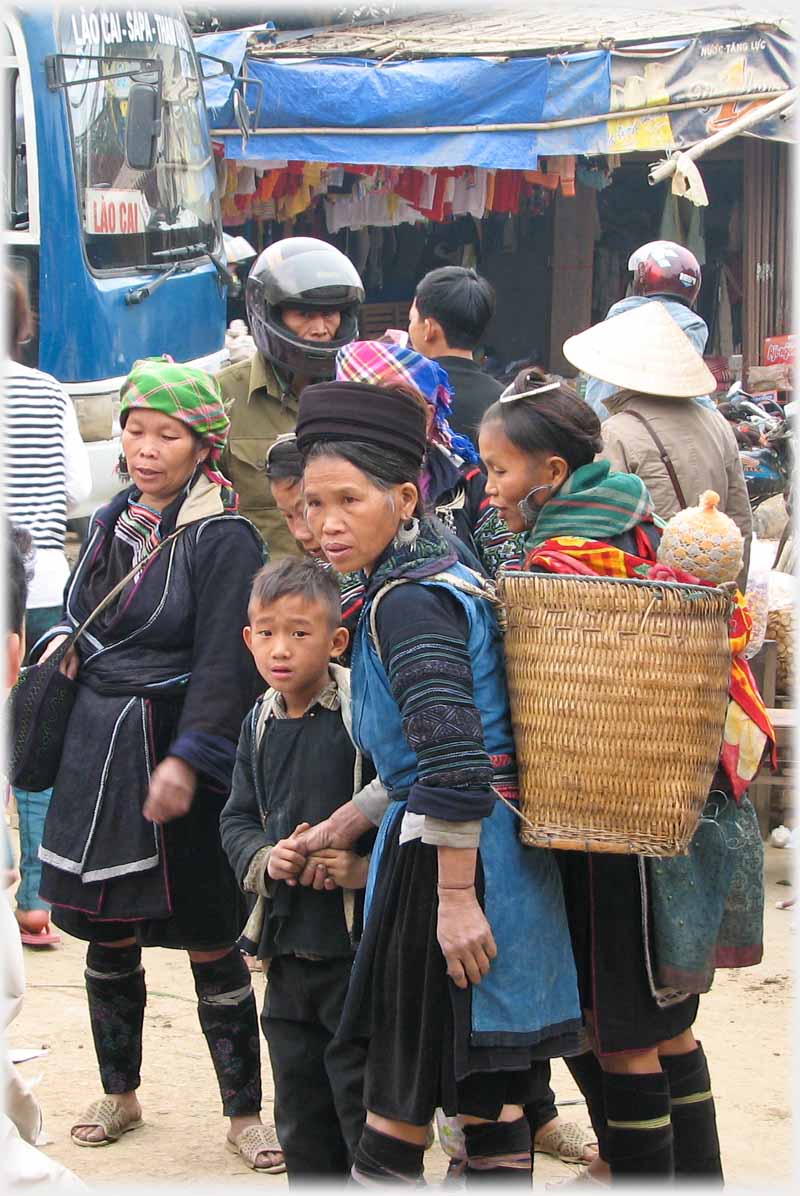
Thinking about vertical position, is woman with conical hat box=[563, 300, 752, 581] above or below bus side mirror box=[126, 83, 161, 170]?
below

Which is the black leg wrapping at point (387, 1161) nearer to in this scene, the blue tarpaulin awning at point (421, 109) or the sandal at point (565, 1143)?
the sandal at point (565, 1143)

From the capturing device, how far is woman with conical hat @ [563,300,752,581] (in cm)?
409

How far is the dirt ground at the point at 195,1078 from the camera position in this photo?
11.5 feet

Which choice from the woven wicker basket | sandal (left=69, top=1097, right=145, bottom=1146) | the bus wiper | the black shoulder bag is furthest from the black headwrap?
the bus wiper

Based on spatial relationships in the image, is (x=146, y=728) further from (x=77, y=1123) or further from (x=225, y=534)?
(x=77, y=1123)

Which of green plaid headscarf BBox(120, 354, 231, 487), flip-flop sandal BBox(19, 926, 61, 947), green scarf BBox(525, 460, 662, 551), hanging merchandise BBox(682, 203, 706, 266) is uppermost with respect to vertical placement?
green plaid headscarf BBox(120, 354, 231, 487)

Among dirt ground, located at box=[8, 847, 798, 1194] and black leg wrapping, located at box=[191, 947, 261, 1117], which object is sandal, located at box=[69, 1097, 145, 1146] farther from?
black leg wrapping, located at box=[191, 947, 261, 1117]

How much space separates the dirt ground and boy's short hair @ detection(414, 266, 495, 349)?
2112 mm

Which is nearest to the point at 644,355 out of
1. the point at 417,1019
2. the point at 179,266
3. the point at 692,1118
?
the point at 692,1118

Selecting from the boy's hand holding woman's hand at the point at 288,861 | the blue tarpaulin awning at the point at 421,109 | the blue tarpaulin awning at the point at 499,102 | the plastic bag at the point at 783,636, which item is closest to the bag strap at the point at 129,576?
the boy's hand holding woman's hand at the point at 288,861

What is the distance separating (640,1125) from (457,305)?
96.6 inches

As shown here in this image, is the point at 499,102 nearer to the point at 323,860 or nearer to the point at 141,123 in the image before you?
the point at 141,123

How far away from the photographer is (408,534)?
270 centimetres

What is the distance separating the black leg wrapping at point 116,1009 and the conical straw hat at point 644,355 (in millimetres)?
1934
